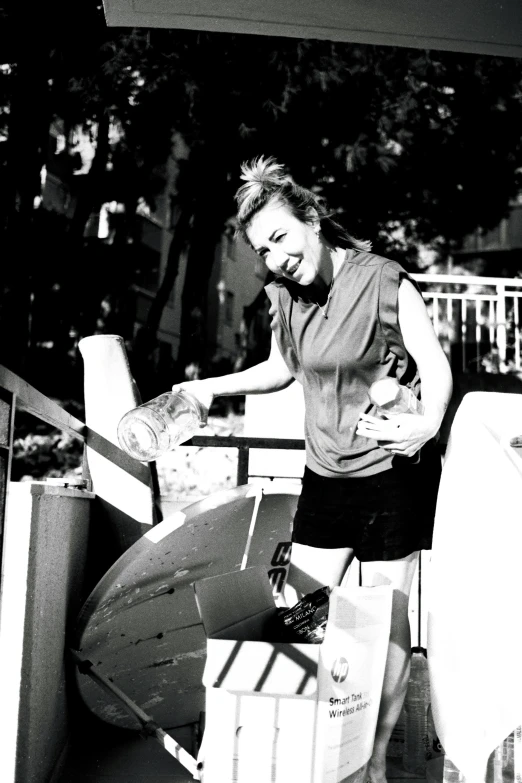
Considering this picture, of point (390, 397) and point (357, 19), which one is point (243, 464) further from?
point (357, 19)

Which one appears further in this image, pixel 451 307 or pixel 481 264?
pixel 481 264

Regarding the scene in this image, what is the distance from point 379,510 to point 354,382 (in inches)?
10.8

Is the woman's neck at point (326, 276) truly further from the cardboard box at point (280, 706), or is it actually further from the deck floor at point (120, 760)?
the deck floor at point (120, 760)

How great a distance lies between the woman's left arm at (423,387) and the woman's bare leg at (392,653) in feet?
0.91

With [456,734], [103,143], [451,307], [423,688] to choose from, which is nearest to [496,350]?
[451,307]

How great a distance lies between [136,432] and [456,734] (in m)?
0.91

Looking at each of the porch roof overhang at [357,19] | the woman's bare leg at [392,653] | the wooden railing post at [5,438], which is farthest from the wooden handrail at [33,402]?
the porch roof overhang at [357,19]

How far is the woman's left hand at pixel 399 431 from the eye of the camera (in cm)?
146

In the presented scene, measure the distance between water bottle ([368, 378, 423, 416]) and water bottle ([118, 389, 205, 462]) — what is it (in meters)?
0.43

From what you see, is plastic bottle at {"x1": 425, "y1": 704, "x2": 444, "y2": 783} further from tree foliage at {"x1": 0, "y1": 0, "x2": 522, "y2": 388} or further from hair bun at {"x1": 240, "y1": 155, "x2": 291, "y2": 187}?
tree foliage at {"x1": 0, "y1": 0, "x2": 522, "y2": 388}

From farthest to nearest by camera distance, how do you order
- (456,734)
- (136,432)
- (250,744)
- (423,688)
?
1. (423,688)
2. (136,432)
3. (456,734)
4. (250,744)

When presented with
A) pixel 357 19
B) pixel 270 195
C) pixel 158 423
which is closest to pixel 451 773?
pixel 158 423

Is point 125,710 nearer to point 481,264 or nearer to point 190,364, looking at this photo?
point 190,364

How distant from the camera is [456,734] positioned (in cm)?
147
